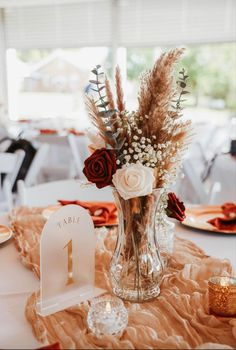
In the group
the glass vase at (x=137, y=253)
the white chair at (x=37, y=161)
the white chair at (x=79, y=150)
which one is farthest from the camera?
the white chair at (x=79, y=150)

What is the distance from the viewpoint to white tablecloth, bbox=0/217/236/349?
79cm

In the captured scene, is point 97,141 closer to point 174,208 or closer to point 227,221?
point 174,208

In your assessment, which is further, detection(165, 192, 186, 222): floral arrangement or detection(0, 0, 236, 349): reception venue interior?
detection(165, 192, 186, 222): floral arrangement

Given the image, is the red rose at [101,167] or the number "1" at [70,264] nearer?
the red rose at [101,167]

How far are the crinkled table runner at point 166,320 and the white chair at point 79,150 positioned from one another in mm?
2842

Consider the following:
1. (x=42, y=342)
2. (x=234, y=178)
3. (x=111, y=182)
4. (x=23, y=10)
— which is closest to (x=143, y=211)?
(x=111, y=182)

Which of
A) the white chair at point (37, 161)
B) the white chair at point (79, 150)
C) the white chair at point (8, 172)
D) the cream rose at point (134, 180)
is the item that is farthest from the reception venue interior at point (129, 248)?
the white chair at point (79, 150)

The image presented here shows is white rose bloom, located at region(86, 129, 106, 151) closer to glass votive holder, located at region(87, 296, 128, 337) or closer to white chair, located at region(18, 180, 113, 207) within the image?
glass votive holder, located at region(87, 296, 128, 337)

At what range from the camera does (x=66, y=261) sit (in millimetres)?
934

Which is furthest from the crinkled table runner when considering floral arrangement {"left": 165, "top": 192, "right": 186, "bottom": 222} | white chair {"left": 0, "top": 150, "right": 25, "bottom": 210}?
white chair {"left": 0, "top": 150, "right": 25, "bottom": 210}

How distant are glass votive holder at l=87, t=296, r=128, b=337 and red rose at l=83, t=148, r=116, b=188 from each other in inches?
9.0

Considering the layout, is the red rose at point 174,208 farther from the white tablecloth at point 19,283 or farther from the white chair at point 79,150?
the white chair at point 79,150

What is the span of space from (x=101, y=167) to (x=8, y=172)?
1943 mm

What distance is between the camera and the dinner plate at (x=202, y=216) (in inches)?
55.4
